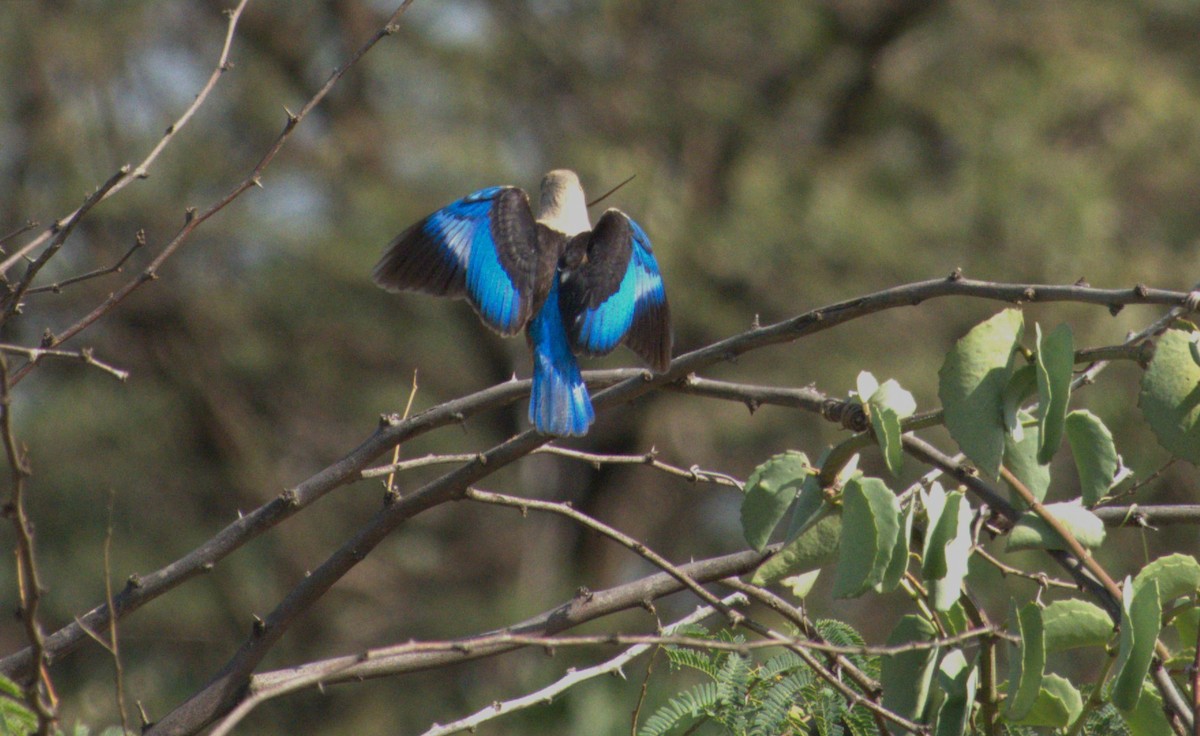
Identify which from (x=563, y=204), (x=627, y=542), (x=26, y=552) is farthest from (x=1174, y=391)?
(x=563, y=204)

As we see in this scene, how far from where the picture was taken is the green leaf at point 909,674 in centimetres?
145

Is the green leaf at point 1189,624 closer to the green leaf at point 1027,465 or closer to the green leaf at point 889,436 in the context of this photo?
the green leaf at point 1027,465

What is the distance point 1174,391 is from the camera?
131 centimetres

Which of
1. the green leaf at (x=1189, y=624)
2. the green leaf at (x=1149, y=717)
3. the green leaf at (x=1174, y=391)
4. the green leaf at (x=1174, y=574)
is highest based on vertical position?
the green leaf at (x=1174, y=391)

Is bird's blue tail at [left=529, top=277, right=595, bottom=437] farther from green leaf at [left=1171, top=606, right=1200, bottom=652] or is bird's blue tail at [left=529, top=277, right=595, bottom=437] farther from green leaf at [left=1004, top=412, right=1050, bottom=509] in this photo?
green leaf at [left=1171, top=606, right=1200, bottom=652]

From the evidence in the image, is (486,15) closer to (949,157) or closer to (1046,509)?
(949,157)

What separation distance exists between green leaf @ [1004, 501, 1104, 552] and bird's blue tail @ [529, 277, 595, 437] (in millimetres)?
737

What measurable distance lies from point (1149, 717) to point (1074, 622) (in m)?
0.14

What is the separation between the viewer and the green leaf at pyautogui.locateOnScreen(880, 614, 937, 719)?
1446 millimetres

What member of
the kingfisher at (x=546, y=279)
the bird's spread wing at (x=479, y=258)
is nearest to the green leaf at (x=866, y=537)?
the kingfisher at (x=546, y=279)

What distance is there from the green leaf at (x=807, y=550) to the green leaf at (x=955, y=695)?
0.54 ft

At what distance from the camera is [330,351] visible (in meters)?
8.12

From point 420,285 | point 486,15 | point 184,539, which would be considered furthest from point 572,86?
point 420,285

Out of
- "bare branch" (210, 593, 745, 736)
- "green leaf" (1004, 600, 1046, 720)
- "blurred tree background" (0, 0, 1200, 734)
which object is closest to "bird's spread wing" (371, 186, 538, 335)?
"bare branch" (210, 593, 745, 736)
